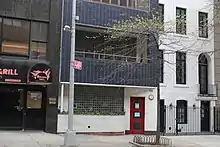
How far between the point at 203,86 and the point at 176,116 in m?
3.43

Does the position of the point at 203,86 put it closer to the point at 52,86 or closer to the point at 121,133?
the point at 121,133

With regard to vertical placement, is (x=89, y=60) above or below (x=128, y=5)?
below

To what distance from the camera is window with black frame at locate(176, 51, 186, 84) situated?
25.3 metres

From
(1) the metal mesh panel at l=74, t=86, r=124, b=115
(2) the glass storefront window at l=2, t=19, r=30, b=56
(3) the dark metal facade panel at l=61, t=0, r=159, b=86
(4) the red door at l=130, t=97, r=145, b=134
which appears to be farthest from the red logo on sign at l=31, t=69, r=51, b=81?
(4) the red door at l=130, t=97, r=145, b=134

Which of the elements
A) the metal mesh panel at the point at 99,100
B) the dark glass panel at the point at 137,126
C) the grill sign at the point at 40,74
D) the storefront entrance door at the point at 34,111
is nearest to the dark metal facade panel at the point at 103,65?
the grill sign at the point at 40,74

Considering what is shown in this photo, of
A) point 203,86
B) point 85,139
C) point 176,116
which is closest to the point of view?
point 85,139

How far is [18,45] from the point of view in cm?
1978

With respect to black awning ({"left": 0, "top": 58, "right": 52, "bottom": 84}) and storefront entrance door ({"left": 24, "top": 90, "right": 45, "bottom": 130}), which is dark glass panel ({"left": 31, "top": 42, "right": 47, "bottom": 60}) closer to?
black awning ({"left": 0, "top": 58, "right": 52, "bottom": 84})

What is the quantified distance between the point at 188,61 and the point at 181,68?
731 millimetres

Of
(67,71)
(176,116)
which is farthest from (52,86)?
(176,116)

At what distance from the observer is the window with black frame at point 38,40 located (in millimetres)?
20058

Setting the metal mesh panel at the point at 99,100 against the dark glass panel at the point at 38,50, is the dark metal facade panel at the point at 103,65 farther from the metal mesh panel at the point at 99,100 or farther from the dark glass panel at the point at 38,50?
the metal mesh panel at the point at 99,100

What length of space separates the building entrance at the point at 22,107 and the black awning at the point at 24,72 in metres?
1.80

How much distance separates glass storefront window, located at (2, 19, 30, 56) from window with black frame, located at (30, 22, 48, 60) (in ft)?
1.06
